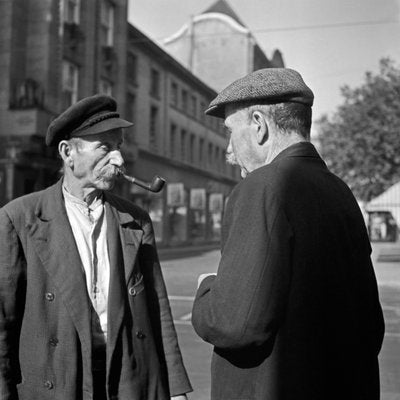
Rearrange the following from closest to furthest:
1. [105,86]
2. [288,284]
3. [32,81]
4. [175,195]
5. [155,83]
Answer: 1. [288,284]
2. [32,81]
3. [105,86]
4. [155,83]
5. [175,195]

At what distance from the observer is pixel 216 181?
45.4m

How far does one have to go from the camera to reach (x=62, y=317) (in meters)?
2.40

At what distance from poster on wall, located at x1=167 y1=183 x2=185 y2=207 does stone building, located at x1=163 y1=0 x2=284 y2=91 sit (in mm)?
15909

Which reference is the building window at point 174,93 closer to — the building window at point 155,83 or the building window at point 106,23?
the building window at point 155,83

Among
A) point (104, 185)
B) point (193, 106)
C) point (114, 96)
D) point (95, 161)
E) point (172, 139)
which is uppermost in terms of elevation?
point (193, 106)

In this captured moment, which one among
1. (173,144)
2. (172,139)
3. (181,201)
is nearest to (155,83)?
(172,139)

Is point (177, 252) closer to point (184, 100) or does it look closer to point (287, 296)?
point (184, 100)

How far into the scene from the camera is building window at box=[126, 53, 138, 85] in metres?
29.0

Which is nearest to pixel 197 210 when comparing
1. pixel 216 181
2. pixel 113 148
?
pixel 216 181

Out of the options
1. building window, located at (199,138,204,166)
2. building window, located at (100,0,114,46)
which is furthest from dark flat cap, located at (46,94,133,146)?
building window, located at (199,138,204,166)

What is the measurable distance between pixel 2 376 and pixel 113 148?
3.43 feet

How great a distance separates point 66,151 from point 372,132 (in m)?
30.6

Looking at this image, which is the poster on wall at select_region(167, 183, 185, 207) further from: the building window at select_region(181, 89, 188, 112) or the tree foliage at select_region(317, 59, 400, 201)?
the tree foliage at select_region(317, 59, 400, 201)

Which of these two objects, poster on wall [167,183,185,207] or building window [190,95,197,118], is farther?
building window [190,95,197,118]
